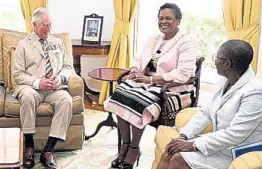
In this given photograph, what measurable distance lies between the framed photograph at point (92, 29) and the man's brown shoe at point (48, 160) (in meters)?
1.97

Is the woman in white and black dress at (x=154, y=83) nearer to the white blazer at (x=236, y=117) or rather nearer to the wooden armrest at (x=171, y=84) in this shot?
the wooden armrest at (x=171, y=84)

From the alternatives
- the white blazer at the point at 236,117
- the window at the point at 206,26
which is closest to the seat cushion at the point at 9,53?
the window at the point at 206,26

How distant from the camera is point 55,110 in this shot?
3490mm

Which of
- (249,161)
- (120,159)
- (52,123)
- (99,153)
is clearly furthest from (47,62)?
(249,161)

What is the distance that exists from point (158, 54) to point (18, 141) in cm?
138

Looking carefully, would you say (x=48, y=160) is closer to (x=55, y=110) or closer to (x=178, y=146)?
(x=55, y=110)

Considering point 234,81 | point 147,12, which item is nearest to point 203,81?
point 147,12

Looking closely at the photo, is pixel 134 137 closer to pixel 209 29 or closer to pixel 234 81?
pixel 234 81

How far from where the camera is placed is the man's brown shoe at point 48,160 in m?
3.37

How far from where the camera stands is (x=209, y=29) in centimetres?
477

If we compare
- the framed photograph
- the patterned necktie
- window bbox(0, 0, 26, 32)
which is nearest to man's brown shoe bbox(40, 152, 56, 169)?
the patterned necktie

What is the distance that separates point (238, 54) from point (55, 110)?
173 cm

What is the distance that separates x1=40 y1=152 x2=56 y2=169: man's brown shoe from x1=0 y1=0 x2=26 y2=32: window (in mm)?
2320

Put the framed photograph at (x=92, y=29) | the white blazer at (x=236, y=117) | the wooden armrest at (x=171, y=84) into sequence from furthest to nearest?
the framed photograph at (x=92, y=29)
the wooden armrest at (x=171, y=84)
the white blazer at (x=236, y=117)
